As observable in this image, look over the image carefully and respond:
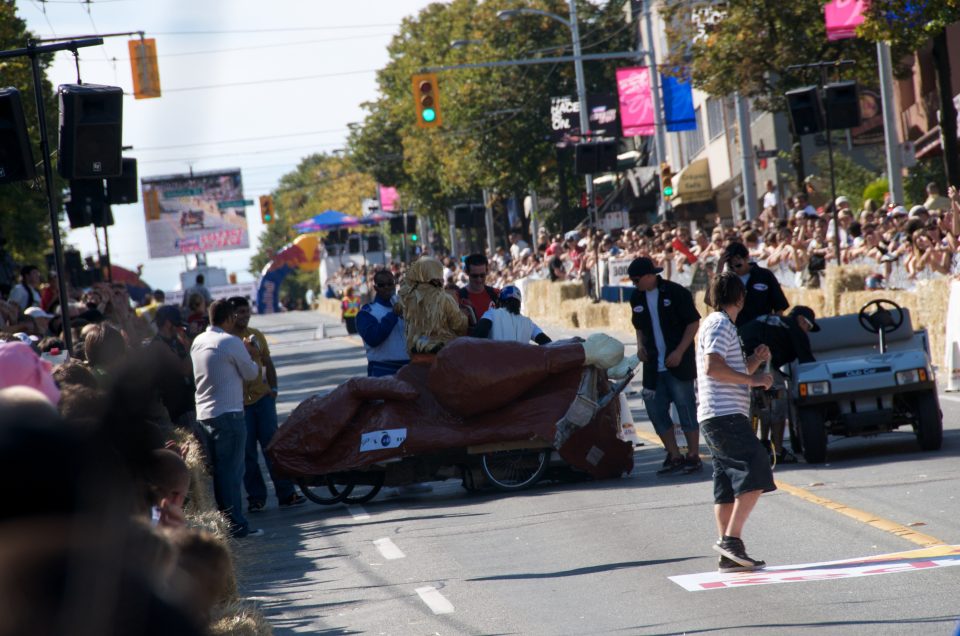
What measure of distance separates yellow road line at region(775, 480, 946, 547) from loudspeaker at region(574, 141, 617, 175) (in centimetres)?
2255

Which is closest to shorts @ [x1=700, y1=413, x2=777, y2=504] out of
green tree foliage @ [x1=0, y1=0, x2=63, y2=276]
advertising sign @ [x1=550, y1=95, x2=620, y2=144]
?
green tree foliage @ [x1=0, y1=0, x2=63, y2=276]

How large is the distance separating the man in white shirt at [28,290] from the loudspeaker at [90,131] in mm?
7333

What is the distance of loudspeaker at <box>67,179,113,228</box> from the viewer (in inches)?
814

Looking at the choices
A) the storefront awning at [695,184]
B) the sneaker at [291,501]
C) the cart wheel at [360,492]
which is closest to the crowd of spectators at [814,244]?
the sneaker at [291,501]

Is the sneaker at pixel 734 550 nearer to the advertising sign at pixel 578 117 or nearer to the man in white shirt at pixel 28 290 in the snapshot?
the man in white shirt at pixel 28 290

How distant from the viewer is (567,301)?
37.7m

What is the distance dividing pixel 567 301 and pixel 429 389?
24589 millimetres

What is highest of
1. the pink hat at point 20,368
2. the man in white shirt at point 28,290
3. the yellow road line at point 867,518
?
the man in white shirt at point 28,290

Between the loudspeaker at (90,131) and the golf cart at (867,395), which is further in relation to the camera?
the loudspeaker at (90,131)

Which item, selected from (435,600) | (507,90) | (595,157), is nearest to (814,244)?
(595,157)

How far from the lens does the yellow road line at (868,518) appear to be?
930 cm

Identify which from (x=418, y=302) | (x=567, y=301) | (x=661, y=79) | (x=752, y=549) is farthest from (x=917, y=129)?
(x=752, y=549)

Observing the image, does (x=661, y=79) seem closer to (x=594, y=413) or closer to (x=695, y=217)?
(x=695, y=217)

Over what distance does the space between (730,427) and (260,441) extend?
20.1 feet
